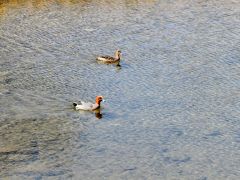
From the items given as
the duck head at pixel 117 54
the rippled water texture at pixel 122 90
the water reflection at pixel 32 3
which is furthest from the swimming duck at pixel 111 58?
the water reflection at pixel 32 3

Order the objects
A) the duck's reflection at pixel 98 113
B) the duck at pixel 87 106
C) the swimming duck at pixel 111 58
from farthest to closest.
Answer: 1. the swimming duck at pixel 111 58
2. the duck's reflection at pixel 98 113
3. the duck at pixel 87 106

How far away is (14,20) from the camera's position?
27.6 meters

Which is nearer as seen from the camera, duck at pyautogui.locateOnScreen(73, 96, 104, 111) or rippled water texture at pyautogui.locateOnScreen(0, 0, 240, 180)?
rippled water texture at pyautogui.locateOnScreen(0, 0, 240, 180)

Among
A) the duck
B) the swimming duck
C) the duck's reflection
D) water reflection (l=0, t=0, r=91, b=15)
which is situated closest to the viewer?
the duck

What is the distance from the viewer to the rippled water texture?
54.2 feet

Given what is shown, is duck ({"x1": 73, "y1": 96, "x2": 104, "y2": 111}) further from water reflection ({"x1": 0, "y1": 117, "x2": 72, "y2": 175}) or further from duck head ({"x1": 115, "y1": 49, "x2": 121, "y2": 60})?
duck head ({"x1": 115, "y1": 49, "x2": 121, "y2": 60})

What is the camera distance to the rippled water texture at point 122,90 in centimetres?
1653

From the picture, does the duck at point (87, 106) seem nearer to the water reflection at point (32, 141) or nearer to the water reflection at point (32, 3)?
the water reflection at point (32, 141)

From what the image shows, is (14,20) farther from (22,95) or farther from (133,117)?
(133,117)

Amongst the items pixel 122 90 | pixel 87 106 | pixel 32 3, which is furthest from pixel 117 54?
pixel 32 3

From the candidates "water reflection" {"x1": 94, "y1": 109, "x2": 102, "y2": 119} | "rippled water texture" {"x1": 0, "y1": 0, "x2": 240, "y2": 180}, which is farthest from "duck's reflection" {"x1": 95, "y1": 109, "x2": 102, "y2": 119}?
"rippled water texture" {"x1": 0, "y1": 0, "x2": 240, "y2": 180}

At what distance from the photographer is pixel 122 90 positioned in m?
20.8

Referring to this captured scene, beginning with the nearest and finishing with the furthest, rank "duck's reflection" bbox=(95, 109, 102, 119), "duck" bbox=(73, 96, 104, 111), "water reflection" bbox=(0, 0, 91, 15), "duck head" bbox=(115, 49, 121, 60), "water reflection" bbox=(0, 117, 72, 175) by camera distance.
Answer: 1. "water reflection" bbox=(0, 117, 72, 175)
2. "duck" bbox=(73, 96, 104, 111)
3. "duck's reflection" bbox=(95, 109, 102, 119)
4. "duck head" bbox=(115, 49, 121, 60)
5. "water reflection" bbox=(0, 0, 91, 15)

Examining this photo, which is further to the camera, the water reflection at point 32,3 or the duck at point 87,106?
the water reflection at point 32,3
